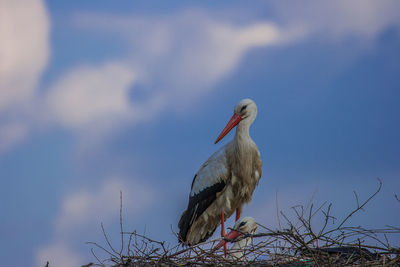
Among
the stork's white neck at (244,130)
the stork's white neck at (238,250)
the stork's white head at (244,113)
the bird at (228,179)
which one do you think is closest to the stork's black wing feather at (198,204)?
the bird at (228,179)

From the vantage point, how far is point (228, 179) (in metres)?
6.33

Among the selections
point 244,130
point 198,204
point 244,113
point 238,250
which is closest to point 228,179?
point 198,204

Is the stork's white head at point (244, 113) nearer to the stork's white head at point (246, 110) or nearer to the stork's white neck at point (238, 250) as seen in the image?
the stork's white head at point (246, 110)

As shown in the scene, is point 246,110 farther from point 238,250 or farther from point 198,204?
point 238,250

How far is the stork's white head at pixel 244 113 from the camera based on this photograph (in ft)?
20.3

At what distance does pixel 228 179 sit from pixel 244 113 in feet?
2.46

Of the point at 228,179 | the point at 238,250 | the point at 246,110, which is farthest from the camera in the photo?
the point at 228,179

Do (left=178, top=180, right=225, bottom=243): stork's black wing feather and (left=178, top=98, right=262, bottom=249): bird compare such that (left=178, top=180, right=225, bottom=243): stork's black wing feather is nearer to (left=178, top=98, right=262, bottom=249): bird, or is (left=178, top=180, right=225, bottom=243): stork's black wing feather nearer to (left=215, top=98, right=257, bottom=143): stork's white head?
(left=178, top=98, right=262, bottom=249): bird

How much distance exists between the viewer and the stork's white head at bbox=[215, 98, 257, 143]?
620 cm

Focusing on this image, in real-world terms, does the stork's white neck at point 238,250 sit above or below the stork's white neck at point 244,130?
below

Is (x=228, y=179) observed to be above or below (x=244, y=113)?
below

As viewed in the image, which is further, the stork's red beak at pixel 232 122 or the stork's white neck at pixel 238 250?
the stork's red beak at pixel 232 122

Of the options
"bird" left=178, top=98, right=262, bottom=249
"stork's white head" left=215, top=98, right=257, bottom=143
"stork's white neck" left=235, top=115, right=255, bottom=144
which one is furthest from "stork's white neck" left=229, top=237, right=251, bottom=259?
"stork's white head" left=215, top=98, right=257, bottom=143

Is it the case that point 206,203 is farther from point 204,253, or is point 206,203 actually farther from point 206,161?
point 204,253
